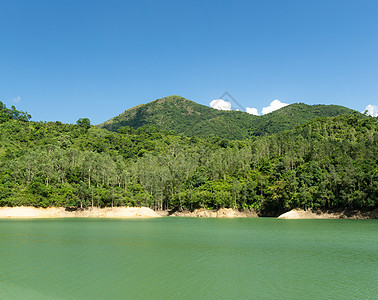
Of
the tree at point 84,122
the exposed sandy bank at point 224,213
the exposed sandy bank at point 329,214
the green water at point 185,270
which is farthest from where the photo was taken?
the tree at point 84,122

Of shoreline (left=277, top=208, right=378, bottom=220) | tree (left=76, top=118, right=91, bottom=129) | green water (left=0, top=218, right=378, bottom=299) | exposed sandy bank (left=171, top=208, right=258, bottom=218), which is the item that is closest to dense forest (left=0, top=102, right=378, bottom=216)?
shoreline (left=277, top=208, right=378, bottom=220)

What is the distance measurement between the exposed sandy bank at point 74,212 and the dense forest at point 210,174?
4.84 ft

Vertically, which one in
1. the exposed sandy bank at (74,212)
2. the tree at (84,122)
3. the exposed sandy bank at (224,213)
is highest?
the tree at (84,122)

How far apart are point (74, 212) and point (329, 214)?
58900 mm

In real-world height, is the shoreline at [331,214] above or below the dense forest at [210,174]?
below

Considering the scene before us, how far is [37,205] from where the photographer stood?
71938 millimetres

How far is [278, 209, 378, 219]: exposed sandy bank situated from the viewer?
6253cm

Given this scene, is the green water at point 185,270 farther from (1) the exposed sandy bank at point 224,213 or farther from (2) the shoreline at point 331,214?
(1) the exposed sandy bank at point 224,213

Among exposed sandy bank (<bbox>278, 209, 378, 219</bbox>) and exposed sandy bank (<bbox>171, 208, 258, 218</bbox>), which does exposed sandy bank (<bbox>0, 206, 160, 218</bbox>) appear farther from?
exposed sandy bank (<bbox>278, 209, 378, 219</bbox>)

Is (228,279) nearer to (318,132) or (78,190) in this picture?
(78,190)

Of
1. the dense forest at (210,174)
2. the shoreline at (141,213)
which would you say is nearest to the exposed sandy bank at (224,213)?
the shoreline at (141,213)

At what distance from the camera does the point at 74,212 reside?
7481 cm

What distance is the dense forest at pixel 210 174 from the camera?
68.8 metres

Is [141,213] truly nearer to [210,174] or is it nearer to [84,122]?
[210,174]
